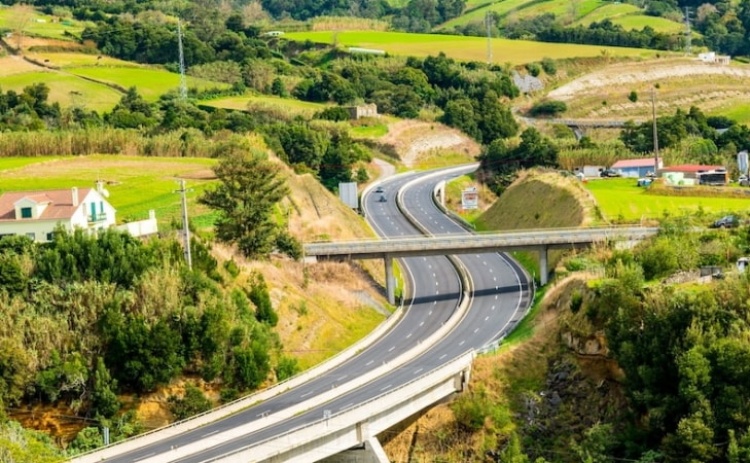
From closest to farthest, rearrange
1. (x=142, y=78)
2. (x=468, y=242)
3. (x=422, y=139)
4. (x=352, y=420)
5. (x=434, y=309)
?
(x=352, y=420)
(x=434, y=309)
(x=468, y=242)
(x=422, y=139)
(x=142, y=78)

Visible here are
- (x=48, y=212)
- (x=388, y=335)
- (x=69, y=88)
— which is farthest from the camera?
(x=69, y=88)

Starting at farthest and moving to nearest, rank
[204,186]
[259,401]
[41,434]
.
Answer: [204,186], [259,401], [41,434]

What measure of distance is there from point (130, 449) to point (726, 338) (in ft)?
95.5

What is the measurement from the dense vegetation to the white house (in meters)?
3.68

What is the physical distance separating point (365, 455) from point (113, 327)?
17315mm

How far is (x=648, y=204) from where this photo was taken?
110m

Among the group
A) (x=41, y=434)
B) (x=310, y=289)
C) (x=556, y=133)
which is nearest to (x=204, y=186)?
(x=310, y=289)

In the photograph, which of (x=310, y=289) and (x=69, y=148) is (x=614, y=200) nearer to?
(x=310, y=289)

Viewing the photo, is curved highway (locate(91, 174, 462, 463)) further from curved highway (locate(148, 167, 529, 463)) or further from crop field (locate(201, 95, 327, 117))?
crop field (locate(201, 95, 327, 117))

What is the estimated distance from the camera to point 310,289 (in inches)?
3696

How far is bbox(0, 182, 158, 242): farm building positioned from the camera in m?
86.1

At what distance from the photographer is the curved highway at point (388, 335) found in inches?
2596

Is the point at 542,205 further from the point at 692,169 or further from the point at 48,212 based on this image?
the point at 48,212

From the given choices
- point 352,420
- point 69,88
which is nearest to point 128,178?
point 352,420
